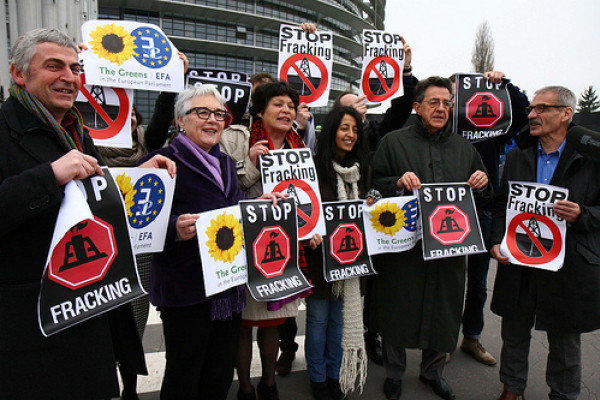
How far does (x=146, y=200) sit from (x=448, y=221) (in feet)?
7.14

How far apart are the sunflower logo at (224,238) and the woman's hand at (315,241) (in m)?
0.57

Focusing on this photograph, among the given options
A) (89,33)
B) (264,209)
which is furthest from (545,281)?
(89,33)

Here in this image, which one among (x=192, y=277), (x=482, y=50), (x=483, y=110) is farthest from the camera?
(x=482, y=50)

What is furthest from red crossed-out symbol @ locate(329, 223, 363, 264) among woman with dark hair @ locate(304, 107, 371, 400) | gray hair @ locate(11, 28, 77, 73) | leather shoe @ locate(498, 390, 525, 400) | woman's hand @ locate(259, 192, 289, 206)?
gray hair @ locate(11, 28, 77, 73)

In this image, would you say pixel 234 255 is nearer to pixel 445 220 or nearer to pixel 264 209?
pixel 264 209

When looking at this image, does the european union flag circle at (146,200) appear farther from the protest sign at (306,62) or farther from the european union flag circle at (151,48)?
the protest sign at (306,62)

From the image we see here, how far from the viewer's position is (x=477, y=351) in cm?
370

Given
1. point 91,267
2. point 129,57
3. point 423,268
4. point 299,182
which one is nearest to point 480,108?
point 423,268

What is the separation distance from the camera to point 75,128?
1.85m

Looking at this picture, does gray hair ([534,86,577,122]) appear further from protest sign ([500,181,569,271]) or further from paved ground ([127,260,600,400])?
paved ground ([127,260,600,400])

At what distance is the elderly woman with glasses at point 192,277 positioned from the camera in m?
2.18

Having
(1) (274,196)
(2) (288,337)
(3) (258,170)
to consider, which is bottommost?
(2) (288,337)

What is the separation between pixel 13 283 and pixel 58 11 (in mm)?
26070

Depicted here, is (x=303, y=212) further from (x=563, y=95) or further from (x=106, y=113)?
(x=563, y=95)
